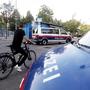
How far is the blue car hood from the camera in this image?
217 centimetres

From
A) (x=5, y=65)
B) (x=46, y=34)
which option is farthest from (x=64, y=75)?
(x=46, y=34)

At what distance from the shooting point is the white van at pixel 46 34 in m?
25.7

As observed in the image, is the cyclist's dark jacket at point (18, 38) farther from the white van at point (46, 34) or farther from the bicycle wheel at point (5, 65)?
the white van at point (46, 34)

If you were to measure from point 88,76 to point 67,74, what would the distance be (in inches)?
9.6

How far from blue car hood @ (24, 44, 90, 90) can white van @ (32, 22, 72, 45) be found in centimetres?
2263

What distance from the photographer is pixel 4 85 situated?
6.31m

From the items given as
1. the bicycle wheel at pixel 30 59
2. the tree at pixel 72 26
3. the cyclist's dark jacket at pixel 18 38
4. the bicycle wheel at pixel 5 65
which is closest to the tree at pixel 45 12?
the tree at pixel 72 26

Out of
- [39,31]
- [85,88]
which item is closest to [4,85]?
[85,88]

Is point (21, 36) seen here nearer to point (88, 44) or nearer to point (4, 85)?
A: point (4, 85)

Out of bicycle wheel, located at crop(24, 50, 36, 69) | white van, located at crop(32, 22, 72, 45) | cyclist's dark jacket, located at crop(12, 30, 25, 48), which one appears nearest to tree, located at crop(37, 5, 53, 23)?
white van, located at crop(32, 22, 72, 45)

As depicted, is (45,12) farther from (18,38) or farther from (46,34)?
(18,38)

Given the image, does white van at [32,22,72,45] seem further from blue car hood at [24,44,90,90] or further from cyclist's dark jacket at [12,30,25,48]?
blue car hood at [24,44,90,90]

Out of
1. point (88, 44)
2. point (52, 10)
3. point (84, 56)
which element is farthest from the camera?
point (52, 10)

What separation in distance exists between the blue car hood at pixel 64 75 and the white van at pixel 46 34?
22.6 m
